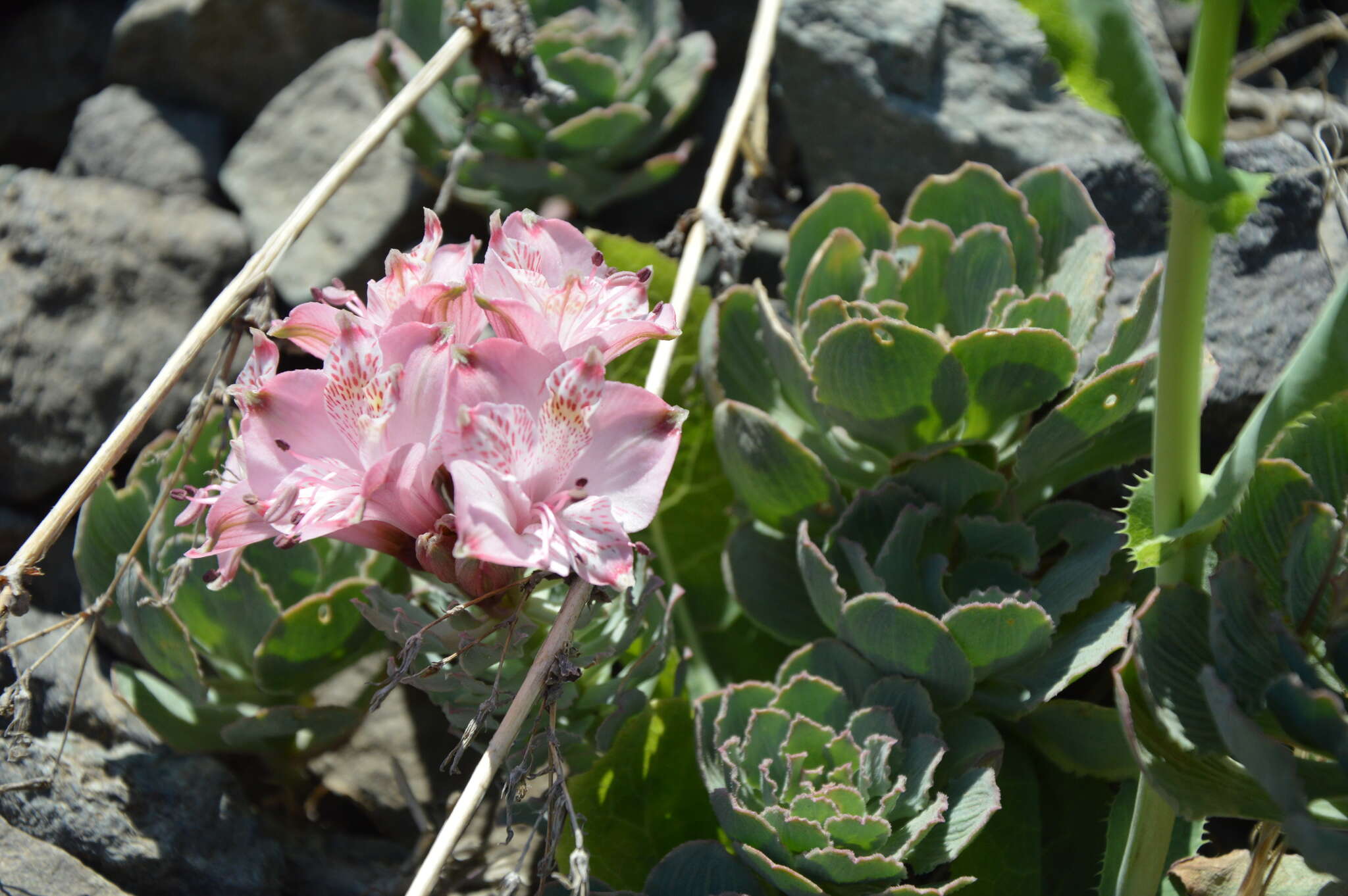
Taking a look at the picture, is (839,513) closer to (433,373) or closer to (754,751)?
(754,751)

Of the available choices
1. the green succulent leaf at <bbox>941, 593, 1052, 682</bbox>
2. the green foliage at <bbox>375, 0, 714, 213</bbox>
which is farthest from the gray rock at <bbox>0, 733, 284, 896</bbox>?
the green foliage at <bbox>375, 0, 714, 213</bbox>

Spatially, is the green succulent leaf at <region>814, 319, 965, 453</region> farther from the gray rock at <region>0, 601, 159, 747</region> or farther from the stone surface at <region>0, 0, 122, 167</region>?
the stone surface at <region>0, 0, 122, 167</region>

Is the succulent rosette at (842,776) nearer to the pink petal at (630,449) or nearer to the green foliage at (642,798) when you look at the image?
the green foliage at (642,798)

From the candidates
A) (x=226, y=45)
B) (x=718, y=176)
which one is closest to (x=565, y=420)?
(x=718, y=176)

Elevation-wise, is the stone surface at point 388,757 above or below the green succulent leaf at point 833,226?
below

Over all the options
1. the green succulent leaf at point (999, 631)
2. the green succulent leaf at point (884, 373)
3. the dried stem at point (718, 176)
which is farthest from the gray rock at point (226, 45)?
the green succulent leaf at point (999, 631)

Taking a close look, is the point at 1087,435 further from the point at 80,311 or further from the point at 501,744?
the point at 80,311
